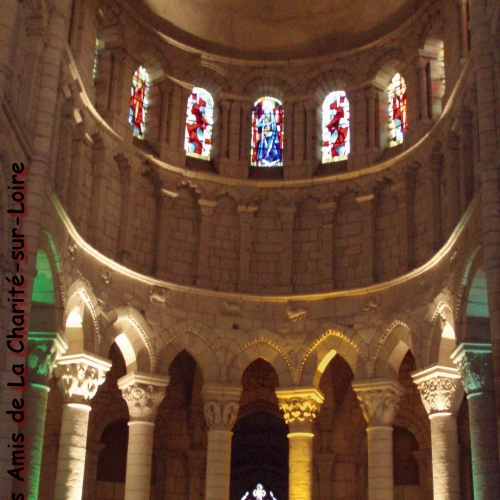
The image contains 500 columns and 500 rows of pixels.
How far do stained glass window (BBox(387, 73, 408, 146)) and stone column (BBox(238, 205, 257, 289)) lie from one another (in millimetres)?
3590

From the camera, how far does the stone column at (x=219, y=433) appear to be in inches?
825

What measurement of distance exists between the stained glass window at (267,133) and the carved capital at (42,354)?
Answer: 8045 mm

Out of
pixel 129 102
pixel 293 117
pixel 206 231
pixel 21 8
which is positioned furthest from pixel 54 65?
pixel 293 117

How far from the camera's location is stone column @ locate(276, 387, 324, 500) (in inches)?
A: 829

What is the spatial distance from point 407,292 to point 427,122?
363 centimetres

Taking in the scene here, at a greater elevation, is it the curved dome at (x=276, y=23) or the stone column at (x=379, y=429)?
the curved dome at (x=276, y=23)

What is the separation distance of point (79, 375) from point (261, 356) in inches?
180

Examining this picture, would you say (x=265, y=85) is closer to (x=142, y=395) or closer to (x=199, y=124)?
(x=199, y=124)

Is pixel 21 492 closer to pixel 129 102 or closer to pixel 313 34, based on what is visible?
pixel 129 102

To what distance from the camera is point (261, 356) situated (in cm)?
2228

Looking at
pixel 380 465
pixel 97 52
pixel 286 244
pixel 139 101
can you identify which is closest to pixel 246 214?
pixel 286 244

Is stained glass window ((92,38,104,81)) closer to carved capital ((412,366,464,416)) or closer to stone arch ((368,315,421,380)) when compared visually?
stone arch ((368,315,421,380))

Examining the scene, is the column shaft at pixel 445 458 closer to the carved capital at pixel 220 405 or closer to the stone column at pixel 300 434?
the stone column at pixel 300 434

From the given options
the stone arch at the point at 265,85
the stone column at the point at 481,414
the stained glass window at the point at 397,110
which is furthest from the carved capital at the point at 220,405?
the stone arch at the point at 265,85
